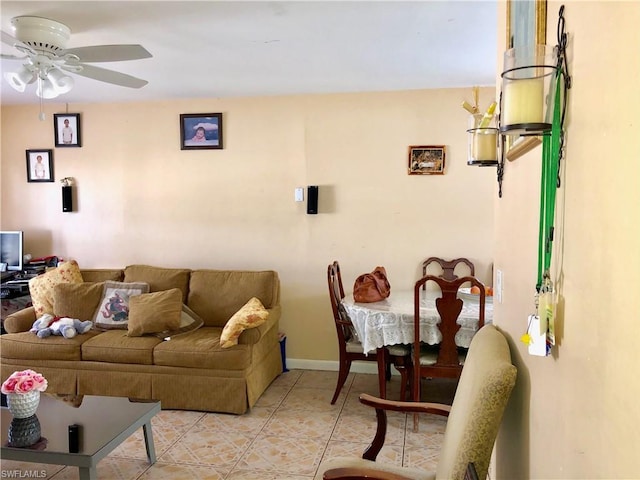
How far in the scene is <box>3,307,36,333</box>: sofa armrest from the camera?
3811 mm

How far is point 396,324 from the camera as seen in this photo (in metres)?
3.15

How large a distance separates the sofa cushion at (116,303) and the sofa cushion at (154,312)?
5.3 inches

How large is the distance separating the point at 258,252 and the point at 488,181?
6.92 feet

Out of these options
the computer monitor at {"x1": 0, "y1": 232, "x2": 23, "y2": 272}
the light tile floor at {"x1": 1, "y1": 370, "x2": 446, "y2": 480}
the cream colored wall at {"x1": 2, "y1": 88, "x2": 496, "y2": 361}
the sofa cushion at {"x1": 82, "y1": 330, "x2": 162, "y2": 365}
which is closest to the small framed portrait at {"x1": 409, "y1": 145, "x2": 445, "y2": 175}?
the cream colored wall at {"x1": 2, "y1": 88, "x2": 496, "y2": 361}

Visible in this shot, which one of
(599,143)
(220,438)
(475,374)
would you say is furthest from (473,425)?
(220,438)

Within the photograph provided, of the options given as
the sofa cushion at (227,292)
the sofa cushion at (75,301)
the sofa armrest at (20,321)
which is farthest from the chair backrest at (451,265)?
the sofa armrest at (20,321)

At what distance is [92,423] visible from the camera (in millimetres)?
2414

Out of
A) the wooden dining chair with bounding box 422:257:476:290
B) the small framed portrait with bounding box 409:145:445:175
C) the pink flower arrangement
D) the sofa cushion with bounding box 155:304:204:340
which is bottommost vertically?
the sofa cushion with bounding box 155:304:204:340

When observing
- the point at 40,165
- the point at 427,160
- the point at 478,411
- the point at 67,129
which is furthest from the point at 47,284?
the point at 478,411

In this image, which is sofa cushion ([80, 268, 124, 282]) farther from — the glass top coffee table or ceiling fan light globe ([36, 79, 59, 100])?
ceiling fan light globe ([36, 79, 59, 100])

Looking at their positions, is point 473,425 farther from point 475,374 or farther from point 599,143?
point 599,143

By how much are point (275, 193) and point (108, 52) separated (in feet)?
6.76

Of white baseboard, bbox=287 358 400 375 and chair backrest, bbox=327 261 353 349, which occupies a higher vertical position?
chair backrest, bbox=327 261 353 349

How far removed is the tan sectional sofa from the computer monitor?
2.20 feet
